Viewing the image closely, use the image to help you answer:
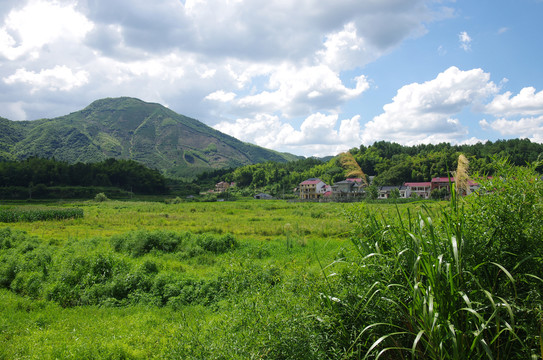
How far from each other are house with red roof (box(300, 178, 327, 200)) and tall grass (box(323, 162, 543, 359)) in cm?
9406

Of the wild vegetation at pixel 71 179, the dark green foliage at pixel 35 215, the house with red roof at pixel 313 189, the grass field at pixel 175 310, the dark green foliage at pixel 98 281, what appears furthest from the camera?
the house with red roof at pixel 313 189

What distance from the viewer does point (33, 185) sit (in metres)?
80.4

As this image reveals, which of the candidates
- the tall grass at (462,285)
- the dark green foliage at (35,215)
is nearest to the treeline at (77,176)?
the dark green foliage at (35,215)

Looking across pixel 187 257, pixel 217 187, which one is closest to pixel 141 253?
pixel 187 257

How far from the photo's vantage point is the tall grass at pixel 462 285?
10.6ft


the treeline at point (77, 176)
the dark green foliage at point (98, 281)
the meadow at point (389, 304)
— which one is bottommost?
the dark green foliage at point (98, 281)

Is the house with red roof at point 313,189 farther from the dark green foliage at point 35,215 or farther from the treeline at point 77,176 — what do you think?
the dark green foliage at point 35,215

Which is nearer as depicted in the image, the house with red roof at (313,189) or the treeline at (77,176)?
the treeline at (77,176)

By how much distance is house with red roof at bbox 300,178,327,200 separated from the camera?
3885 inches

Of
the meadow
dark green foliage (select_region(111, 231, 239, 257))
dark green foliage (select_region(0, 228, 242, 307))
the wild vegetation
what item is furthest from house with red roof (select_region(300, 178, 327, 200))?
the meadow

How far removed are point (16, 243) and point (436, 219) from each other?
21.9 metres

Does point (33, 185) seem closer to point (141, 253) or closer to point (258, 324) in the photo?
point (141, 253)

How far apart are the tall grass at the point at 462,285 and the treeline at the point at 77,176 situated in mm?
93943

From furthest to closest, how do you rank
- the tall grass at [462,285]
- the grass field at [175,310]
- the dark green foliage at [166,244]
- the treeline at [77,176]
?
the treeline at [77,176] → the dark green foliage at [166,244] → the grass field at [175,310] → the tall grass at [462,285]
